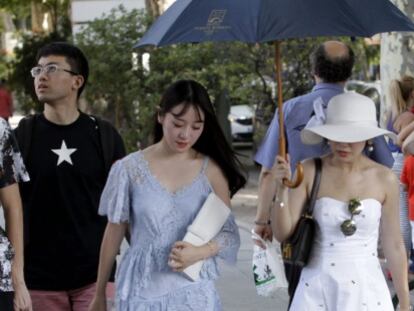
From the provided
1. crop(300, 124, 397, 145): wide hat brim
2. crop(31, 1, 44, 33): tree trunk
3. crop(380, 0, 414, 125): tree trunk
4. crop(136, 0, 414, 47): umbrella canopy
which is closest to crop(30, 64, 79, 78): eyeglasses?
crop(136, 0, 414, 47): umbrella canopy

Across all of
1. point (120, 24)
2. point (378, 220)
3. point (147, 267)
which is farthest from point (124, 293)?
point (120, 24)

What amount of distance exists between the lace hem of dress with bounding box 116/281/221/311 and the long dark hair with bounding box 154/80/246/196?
46 centimetres

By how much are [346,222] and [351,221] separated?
0.02 meters

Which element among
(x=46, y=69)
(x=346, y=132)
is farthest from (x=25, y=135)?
(x=346, y=132)

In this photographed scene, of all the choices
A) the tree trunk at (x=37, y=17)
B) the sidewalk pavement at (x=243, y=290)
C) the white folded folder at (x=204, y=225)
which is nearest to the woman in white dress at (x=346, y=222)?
the white folded folder at (x=204, y=225)

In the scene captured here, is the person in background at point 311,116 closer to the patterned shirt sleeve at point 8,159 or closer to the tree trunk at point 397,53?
the patterned shirt sleeve at point 8,159

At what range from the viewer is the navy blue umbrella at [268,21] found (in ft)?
15.2

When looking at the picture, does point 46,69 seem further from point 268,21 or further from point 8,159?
point 268,21

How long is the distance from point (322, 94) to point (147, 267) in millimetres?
1876

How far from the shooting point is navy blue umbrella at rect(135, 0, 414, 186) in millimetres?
4641

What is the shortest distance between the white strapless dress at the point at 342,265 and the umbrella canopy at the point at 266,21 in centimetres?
90

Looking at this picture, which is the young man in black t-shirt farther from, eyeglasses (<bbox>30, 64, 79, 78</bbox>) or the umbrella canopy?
the umbrella canopy

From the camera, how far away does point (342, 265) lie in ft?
13.6

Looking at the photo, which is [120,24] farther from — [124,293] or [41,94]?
[124,293]
